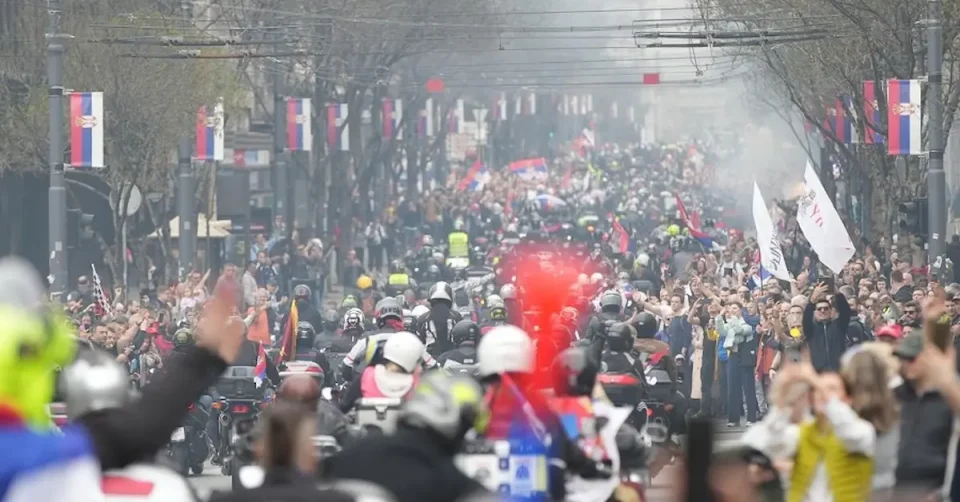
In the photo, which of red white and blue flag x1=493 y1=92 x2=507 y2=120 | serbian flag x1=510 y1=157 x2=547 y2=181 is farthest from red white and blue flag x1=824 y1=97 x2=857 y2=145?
red white and blue flag x1=493 y1=92 x2=507 y2=120

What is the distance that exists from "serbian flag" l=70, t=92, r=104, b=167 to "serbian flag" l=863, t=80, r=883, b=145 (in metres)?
11.3

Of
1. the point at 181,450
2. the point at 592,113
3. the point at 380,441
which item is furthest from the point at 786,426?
the point at 592,113

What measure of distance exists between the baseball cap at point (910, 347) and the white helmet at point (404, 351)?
3167 mm

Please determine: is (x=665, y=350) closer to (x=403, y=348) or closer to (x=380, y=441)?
(x=403, y=348)

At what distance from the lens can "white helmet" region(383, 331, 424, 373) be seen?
Result: 42.7 feet

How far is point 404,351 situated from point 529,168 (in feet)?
277

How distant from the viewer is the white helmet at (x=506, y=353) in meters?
10.8

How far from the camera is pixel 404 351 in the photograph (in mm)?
13000

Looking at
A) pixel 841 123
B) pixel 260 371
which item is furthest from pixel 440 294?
pixel 841 123

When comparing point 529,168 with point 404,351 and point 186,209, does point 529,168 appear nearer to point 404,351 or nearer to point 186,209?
point 186,209

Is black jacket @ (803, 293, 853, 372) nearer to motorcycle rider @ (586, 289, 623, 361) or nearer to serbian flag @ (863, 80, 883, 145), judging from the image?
motorcycle rider @ (586, 289, 623, 361)

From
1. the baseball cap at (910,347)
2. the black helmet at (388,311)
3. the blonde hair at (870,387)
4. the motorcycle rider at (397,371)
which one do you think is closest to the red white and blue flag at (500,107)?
the black helmet at (388,311)

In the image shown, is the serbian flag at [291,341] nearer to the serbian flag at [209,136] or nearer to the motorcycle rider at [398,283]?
the motorcycle rider at [398,283]

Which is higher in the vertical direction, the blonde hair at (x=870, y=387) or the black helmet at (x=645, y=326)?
the blonde hair at (x=870, y=387)
